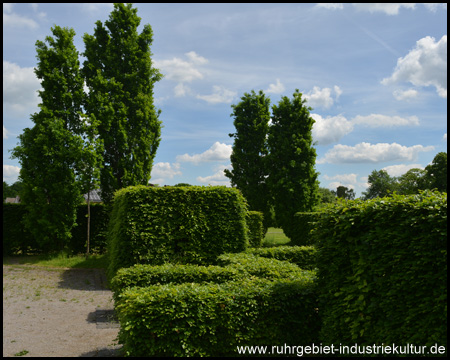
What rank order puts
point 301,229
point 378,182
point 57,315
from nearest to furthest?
point 57,315
point 301,229
point 378,182

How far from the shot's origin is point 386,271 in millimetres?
4219

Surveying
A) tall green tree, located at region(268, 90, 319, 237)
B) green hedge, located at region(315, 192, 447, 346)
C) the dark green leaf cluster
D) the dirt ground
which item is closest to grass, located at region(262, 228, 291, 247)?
tall green tree, located at region(268, 90, 319, 237)

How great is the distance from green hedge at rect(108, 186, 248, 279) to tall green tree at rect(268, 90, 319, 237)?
51.2 ft

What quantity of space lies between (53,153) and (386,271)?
1764cm

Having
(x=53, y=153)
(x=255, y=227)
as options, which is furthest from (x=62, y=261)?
(x=255, y=227)

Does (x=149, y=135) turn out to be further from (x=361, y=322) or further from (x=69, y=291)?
(x=361, y=322)

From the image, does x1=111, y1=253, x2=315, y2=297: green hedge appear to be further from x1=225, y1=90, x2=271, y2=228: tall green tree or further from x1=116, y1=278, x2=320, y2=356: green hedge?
x1=225, y1=90, x2=271, y2=228: tall green tree

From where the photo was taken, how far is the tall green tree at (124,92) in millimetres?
20312

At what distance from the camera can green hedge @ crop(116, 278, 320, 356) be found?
478cm

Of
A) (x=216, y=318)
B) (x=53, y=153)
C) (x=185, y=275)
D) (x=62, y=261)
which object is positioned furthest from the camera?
(x=53, y=153)

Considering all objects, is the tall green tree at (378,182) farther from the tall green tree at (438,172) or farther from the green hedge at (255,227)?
the green hedge at (255,227)

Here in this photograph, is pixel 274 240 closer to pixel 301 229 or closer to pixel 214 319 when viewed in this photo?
pixel 301 229

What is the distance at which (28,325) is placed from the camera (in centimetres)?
803

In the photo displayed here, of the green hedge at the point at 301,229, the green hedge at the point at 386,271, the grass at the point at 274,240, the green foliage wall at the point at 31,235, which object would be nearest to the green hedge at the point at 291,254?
the green hedge at the point at 386,271
